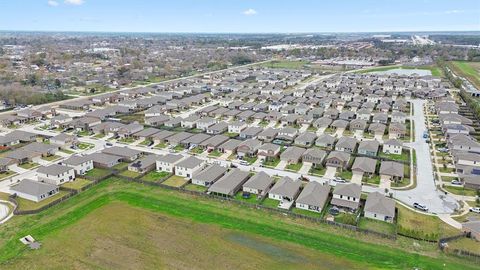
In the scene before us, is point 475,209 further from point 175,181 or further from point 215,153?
point 175,181

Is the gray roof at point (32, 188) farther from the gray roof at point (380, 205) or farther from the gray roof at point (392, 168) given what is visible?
the gray roof at point (392, 168)

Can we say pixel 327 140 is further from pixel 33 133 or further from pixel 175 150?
pixel 33 133

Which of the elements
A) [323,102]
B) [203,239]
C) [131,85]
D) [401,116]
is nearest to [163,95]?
[131,85]

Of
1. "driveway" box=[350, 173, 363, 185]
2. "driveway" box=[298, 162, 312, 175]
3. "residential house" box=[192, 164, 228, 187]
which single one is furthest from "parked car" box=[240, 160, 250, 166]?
"driveway" box=[350, 173, 363, 185]

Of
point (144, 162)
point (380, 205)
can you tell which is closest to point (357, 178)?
point (380, 205)

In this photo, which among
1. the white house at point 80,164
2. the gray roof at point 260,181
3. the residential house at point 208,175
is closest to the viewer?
the gray roof at point 260,181

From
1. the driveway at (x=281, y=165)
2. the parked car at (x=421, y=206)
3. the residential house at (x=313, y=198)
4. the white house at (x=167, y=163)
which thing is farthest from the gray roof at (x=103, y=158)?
the parked car at (x=421, y=206)
